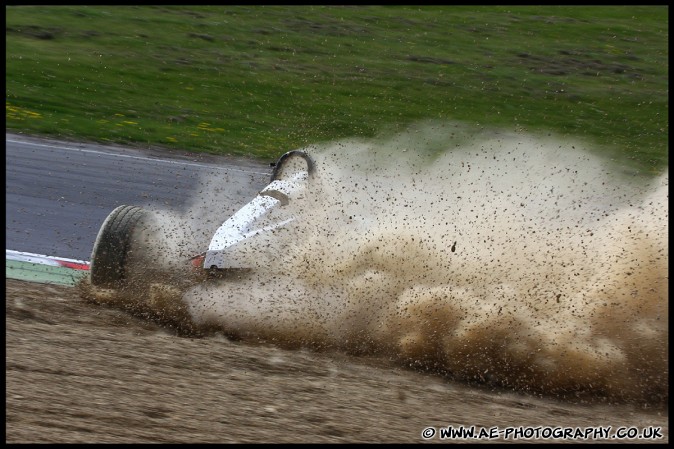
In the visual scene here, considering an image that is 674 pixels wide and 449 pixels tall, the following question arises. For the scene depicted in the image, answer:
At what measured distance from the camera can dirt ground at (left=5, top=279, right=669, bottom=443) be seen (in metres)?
5.08

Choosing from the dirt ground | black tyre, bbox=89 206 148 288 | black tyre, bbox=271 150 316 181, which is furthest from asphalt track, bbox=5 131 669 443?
black tyre, bbox=271 150 316 181

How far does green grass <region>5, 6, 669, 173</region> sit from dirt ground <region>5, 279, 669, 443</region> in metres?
8.30

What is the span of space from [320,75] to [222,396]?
45.1 feet

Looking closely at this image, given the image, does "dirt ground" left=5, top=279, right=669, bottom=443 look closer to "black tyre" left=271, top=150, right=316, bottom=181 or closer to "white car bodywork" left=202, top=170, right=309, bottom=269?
"white car bodywork" left=202, top=170, right=309, bottom=269

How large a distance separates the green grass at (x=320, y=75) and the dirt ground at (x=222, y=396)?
830 cm

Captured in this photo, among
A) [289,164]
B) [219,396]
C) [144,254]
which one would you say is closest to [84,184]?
[289,164]

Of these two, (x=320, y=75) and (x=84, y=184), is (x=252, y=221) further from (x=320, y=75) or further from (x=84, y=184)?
(x=320, y=75)

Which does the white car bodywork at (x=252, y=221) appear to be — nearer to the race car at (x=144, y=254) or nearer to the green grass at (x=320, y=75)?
the race car at (x=144, y=254)

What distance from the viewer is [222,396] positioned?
5617mm

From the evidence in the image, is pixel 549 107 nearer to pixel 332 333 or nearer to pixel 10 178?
pixel 10 178

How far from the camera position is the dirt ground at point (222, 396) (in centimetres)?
508

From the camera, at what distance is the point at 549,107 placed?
18.1 m

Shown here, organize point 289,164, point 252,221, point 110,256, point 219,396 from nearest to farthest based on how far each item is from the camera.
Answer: point 219,396 → point 110,256 → point 252,221 → point 289,164

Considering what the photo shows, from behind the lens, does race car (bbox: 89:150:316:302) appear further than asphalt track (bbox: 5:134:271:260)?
No
